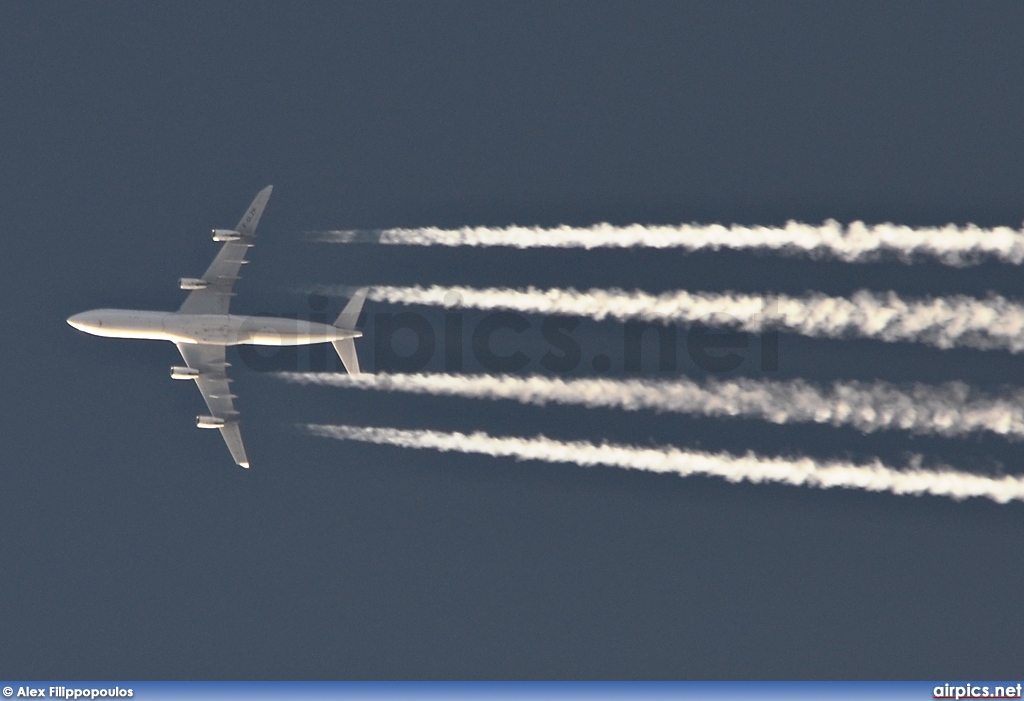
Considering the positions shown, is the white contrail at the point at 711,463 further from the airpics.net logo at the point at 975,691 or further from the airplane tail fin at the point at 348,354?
the airpics.net logo at the point at 975,691

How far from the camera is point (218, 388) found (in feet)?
160

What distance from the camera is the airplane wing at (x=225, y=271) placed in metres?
47.8

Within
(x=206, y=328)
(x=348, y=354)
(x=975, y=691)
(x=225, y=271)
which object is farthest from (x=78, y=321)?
(x=975, y=691)

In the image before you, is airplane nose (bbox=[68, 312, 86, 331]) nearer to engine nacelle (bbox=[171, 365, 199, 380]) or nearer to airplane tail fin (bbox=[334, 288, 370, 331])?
engine nacelle (bbox=[171, 365, 199, 380])

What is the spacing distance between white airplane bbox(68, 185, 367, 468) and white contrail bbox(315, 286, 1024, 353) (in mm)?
2673

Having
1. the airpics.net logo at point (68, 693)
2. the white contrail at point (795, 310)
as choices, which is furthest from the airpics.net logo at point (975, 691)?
the airpics.net logo at point (68, 693)

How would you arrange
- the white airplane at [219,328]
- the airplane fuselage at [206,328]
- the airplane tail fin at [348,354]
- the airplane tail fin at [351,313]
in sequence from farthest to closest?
the airplane tail fin at [348,354] → the airplane tail fin at [351,313] → the white airplane at [219,328] → the airplane fuselage at [206,328]

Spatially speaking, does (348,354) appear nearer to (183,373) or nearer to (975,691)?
(183,373)

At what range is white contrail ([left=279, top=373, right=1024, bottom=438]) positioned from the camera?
42531 millimetres

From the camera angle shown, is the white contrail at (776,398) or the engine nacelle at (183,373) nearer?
the white contrail at (776,398)

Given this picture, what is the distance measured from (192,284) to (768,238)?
20648 mm

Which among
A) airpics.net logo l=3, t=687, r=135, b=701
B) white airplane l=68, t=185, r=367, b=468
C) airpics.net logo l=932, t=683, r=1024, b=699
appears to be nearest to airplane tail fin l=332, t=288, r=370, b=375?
white airplane l=68, t=185, r=367, b=468

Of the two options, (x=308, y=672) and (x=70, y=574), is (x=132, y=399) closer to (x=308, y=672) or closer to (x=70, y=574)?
(x=70, y=574)

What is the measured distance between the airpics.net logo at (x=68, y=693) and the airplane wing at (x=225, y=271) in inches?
590
